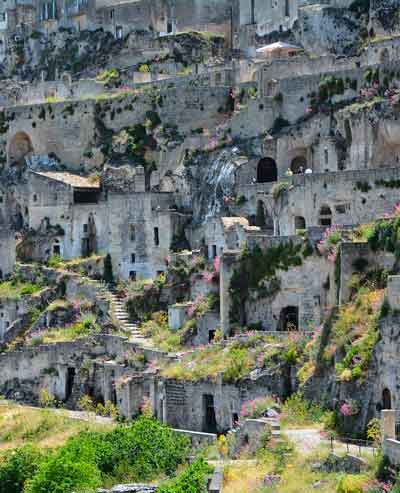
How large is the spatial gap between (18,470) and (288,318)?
446 inches

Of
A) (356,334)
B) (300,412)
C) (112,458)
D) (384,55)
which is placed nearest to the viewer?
(356,334)

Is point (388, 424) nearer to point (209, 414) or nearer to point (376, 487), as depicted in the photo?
point (376, 487)

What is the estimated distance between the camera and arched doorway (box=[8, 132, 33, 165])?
72.6 meters

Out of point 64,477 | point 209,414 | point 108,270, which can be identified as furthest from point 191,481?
point 108,270

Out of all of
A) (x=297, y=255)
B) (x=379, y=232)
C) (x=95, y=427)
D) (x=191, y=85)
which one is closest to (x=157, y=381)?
(x=95, y=427)

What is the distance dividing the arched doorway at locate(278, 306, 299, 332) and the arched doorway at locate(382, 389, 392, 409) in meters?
9.94

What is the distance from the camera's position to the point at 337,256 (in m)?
46.0

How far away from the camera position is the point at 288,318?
5006cm

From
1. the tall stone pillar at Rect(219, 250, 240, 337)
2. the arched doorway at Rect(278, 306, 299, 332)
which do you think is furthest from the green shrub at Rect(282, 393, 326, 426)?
the tall stone pillar at Rect(219, 250, 240, 337)

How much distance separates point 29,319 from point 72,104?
1413 cm

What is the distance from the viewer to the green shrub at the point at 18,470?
44.2 m

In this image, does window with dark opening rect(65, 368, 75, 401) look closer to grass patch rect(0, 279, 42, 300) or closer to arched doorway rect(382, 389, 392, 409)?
grass patch rect(0, 279, 42, 300)

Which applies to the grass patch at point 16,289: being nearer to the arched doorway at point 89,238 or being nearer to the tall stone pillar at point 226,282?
the arched doorway at point 89,238

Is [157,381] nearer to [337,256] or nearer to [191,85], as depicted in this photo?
[337,256]
